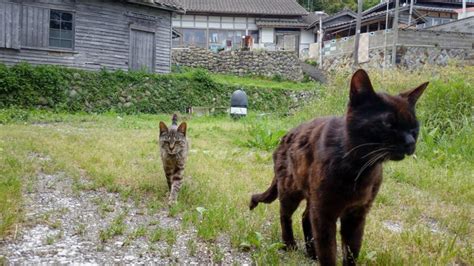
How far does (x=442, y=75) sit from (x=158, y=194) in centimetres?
767

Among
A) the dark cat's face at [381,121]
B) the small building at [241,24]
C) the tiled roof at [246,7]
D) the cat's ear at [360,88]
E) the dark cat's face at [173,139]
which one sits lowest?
the dark cat's face at [173,139]

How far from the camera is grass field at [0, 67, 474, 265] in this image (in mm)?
3709

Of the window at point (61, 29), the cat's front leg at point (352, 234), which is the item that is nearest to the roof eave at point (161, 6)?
the window at point (61, 29)

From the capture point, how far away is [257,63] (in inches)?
1166

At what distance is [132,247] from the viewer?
352 cm

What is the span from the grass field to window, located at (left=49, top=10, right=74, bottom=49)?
629cm

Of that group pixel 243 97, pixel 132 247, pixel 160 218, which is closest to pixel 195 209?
pixel 160 218

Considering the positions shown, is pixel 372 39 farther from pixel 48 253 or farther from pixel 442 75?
pixel 48 253

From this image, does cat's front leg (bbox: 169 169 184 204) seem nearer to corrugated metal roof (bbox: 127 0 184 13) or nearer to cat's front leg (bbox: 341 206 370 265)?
cat's front leg (bbox: 341 206 370 265)

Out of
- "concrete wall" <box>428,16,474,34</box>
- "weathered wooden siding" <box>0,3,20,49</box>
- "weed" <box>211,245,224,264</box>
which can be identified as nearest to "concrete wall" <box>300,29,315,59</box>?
"concrete wall" <box>428,16,474,34</box>

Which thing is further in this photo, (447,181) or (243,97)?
(243,97)

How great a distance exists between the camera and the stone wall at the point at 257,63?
97.0ft

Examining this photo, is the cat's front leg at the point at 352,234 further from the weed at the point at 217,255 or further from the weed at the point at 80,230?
the weed at the point at 80,230

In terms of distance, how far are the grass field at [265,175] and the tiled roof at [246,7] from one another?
26.0 meters
